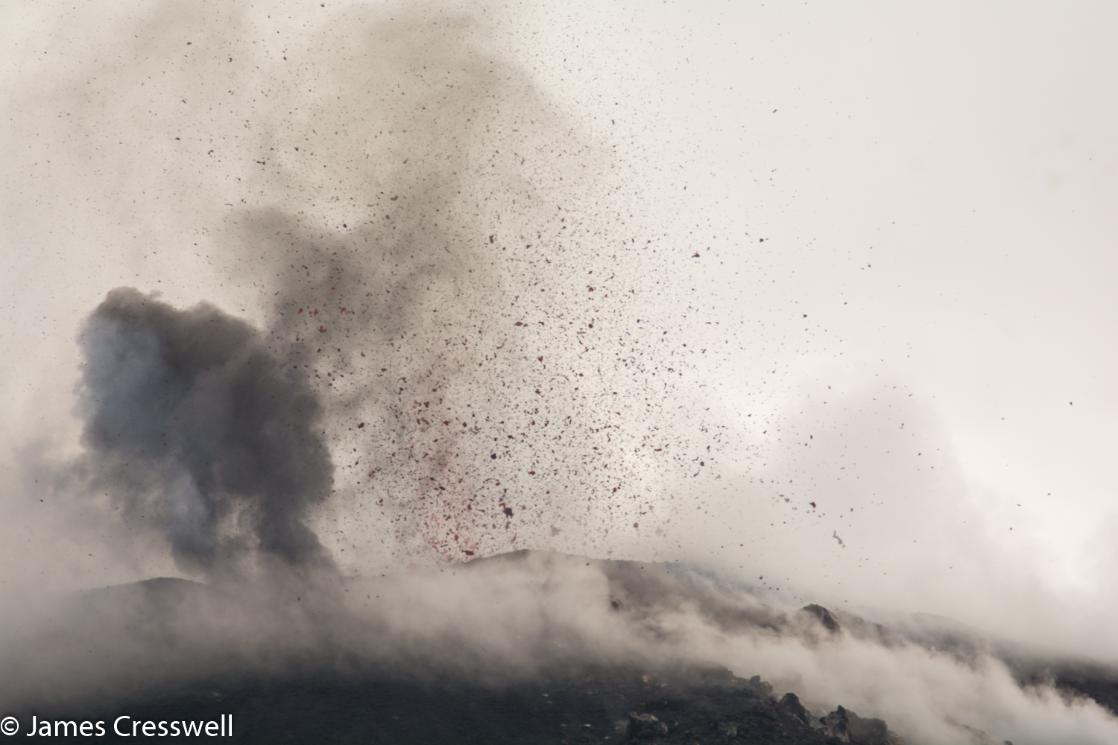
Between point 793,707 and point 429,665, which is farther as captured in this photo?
point 429,665

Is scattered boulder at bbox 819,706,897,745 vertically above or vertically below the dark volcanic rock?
below

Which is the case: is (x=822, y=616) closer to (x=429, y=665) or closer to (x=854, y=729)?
(x=854, y=729)

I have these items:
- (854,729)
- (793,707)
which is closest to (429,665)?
(793,707)

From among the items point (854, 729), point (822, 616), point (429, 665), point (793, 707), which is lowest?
point (854, 729)

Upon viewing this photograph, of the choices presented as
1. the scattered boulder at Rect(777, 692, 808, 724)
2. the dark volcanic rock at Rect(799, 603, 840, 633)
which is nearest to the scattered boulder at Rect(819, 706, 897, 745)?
the scattered boulder at Rect(777, 692, 808, 724)

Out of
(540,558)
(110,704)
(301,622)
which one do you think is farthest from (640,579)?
(110,704)

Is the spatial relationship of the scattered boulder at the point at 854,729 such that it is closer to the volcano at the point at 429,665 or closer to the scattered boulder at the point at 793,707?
the volcano at the point at 429,665

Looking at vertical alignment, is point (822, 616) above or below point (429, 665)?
above

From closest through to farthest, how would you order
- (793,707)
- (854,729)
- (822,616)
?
(793,707)
(854,729)
(822,616)

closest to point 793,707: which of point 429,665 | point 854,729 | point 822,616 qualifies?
point 854,729

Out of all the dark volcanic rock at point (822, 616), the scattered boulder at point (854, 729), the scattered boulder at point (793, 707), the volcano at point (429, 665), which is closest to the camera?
the volcano at point (429, 665)

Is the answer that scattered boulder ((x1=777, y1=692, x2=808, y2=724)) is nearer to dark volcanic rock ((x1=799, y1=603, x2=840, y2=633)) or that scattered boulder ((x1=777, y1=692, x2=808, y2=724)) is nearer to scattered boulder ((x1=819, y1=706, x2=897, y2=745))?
scattered boulder ((x1=819, y1=706, x2=897, y2=745))

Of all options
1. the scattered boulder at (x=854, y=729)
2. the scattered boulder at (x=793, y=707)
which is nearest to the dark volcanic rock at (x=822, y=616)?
the scattered boulder at (x=854, y=729)

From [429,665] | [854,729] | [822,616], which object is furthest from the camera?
[822,616]
